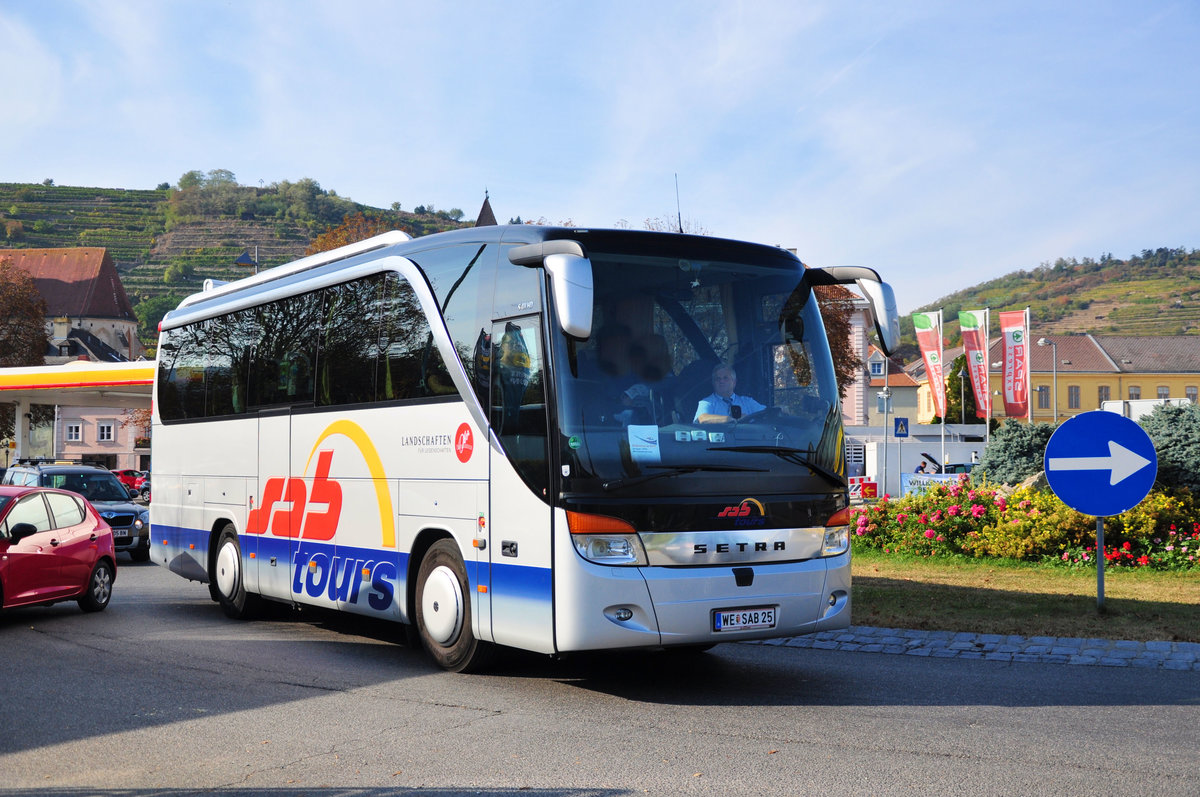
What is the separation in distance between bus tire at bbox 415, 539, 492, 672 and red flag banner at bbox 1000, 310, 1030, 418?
1290 inches

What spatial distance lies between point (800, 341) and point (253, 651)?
17.9ft

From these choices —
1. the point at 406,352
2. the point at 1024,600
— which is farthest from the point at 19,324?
the point at 1024,600

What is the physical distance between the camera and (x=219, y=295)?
47.1ft

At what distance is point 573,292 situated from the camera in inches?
286

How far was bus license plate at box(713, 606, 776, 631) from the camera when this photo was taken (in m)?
8.05

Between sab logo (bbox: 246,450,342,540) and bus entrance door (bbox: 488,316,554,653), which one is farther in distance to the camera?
sab logo (bbox: 246,450,342,540)

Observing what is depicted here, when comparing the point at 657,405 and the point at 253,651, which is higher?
the point at 657,405

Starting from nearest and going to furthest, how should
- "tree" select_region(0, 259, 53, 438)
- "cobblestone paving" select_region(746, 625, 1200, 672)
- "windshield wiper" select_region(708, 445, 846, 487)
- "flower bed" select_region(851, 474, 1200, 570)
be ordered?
"windshield wiper" select_region(708, 445, 846, 487)
"cobblestone paving" select_region(746, 625, 1200, 672)
"flower bed" select_region(851, 474, 1200, 570)
"tree" select_region(0, 259, 53, 438)

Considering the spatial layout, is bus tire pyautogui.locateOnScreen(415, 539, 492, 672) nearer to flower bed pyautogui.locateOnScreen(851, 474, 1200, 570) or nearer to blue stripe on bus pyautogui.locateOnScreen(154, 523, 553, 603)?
blue stripe on bus pyautogui.locateOnScreen(154, 523, 553, 603)

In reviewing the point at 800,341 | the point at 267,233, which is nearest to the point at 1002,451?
the point at 800,341

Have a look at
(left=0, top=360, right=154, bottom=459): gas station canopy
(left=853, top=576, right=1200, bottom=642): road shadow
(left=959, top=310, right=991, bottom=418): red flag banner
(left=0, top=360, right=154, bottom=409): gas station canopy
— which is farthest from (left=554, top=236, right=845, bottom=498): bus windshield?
(left=0, top=360, right=154, bottom=409): gas station canopy

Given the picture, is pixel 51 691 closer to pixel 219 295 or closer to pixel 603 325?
pixel 603 325

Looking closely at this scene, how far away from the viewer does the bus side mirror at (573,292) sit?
23.6 feet

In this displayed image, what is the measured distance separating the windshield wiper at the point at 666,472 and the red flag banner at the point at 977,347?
3242 centimetres
